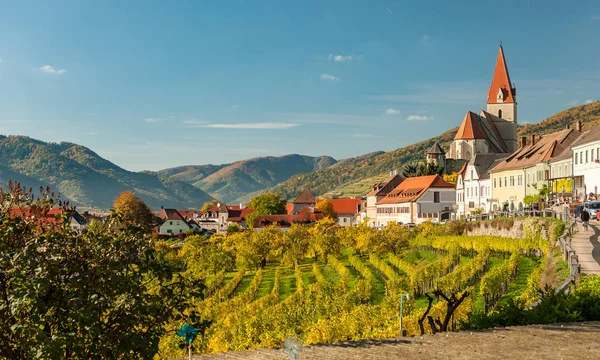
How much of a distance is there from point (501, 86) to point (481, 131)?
19.2 m

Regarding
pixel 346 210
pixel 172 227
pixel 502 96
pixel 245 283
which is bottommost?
pixel 245 283

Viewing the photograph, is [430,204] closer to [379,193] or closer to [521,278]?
[379,193]

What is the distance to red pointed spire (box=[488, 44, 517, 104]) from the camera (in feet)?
446

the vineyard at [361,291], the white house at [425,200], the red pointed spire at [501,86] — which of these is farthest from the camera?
the red pointed spire at [501,86]

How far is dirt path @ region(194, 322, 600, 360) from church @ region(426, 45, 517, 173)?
10760 cm

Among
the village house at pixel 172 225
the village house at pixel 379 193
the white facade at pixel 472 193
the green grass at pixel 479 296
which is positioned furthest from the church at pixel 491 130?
the green grass at pixel 479 296

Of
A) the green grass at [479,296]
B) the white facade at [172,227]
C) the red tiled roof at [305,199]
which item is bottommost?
the white facade at [172,227]

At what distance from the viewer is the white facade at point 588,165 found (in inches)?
1918

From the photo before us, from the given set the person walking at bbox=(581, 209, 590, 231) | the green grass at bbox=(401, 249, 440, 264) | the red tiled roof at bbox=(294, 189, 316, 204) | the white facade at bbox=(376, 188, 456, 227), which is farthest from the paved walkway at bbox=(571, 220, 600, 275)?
the red tiled roof at bbox=(294, 189, 316, 204)

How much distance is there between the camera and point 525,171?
64375 millimetres

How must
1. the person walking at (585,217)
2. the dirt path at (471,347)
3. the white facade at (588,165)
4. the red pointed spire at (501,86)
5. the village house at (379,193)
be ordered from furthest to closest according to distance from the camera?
the red pointed spire at (501,86), the village house at (379,193), the white facade at (588,165), the person walking at (585,217), the dirt path at (471,347)

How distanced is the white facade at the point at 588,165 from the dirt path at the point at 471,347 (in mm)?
38884

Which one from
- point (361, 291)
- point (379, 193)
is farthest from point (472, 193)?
point (361, 291)

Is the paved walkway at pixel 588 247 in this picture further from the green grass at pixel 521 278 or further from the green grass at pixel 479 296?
the green grass at pixel 479 296
